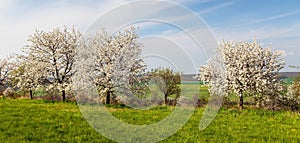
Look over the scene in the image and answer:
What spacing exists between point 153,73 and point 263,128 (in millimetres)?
21495

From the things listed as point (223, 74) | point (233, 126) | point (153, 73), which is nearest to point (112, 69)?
point (153, 73)

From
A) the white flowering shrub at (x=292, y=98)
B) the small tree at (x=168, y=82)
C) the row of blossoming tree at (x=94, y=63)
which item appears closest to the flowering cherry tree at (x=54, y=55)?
the row of blossoming tree at (x=94, y=63)

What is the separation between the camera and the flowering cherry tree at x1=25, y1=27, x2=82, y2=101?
3416 centimetres

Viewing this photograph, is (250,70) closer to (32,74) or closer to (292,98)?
(292,98)

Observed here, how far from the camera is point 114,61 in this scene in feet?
95.0

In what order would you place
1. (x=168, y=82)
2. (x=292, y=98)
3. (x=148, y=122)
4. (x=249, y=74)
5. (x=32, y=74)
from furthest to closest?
(x=168, y=82)
(x=32, y=74)
(x=249, y=74)
(x=292, y=98)
(x=148, y=122)

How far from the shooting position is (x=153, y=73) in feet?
117

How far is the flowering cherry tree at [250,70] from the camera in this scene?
28.5 m

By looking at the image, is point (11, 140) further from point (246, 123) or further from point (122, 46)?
point (122, 46)

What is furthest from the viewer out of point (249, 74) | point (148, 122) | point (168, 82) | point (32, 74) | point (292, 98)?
point (168, 82)

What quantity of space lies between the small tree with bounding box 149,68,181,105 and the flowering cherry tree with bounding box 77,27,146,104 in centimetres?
723

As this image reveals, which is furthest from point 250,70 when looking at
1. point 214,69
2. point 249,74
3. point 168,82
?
point 168,82

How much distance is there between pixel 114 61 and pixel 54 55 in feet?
29.6

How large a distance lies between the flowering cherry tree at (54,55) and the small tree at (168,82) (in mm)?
10038
